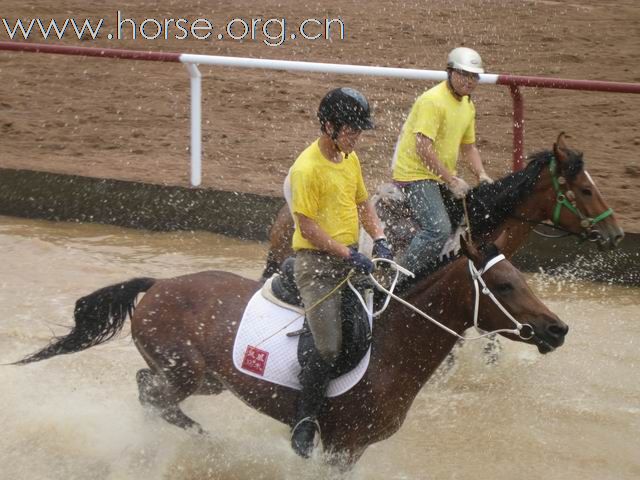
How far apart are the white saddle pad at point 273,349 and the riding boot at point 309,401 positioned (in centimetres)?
10

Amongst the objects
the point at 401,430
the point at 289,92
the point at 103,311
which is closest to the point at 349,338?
the point at 401,430

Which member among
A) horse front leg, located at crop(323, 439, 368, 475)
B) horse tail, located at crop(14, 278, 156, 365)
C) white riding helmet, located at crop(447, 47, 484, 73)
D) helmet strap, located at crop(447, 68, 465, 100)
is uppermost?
white riding helmet, located at crop(447, 47, 484, 73)

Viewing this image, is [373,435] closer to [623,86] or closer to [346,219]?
[346,219]

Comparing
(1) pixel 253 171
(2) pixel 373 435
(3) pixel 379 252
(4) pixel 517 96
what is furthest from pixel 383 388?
(1) pixel 253 171

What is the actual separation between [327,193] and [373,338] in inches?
34.5

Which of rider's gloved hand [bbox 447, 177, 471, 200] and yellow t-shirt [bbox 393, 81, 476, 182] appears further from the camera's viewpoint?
yellow t-shirt [bbox 393, 81, 476, 182]

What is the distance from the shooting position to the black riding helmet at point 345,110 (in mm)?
5574

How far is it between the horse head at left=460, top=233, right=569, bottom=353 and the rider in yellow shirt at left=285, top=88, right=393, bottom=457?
0.55 meters

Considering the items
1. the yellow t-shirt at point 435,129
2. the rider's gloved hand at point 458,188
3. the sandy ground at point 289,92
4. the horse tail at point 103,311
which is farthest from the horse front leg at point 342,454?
the sandy ground at point 289,92

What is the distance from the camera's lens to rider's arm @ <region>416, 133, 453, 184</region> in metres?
7.93

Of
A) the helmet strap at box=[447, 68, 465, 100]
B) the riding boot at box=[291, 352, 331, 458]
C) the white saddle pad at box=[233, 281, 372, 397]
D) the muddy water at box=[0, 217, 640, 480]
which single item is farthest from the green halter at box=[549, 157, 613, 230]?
the riding boot at box=[291, 352, 331, 458]

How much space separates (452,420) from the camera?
24.5 ft

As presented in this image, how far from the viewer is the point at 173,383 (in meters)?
6.46

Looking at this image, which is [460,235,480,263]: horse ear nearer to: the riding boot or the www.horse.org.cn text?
the riding boot
